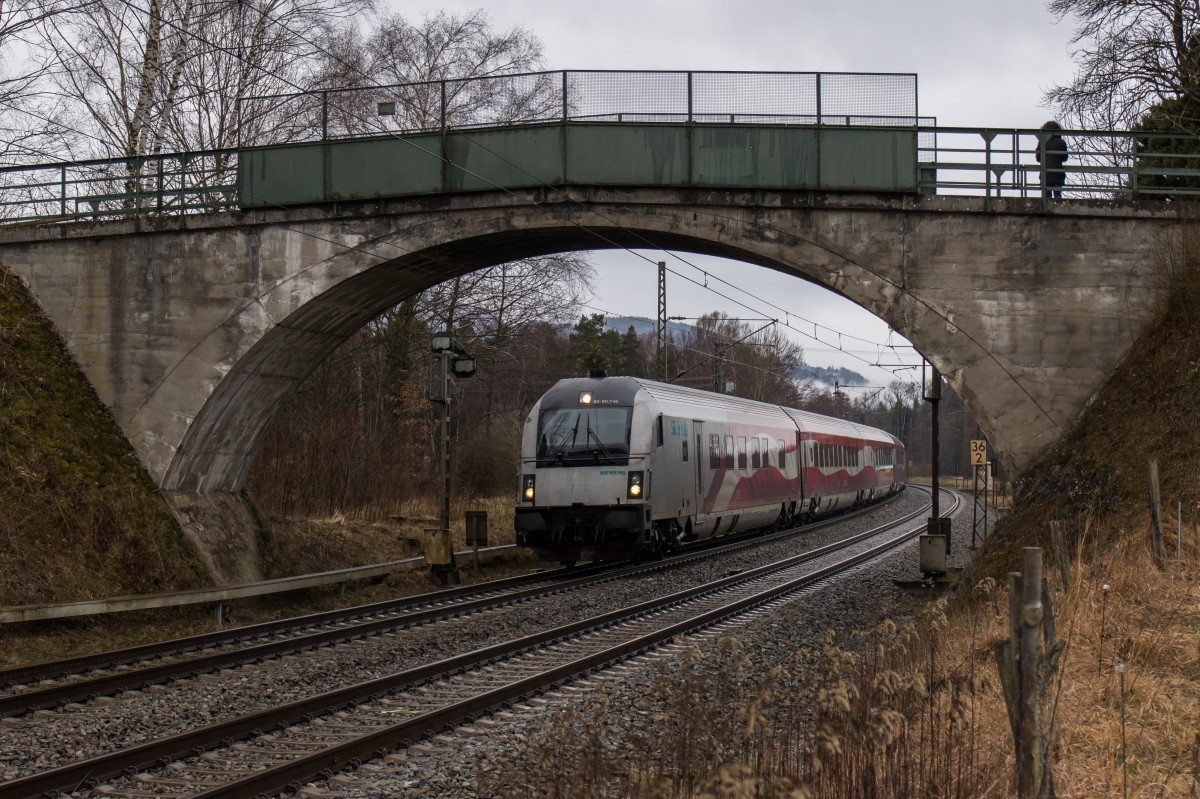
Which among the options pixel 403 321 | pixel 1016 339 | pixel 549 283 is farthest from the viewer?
pixel 549 283

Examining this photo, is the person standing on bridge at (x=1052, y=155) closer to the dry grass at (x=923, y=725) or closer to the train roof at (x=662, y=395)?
the dry grass at (x=923, y=725)

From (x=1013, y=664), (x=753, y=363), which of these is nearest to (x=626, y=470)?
(x=1013, y=664)

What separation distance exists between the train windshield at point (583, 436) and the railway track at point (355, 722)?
4967mm

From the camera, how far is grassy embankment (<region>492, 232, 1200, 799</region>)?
513 centimetres

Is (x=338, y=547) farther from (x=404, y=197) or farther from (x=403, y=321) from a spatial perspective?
(x=403, y=321)

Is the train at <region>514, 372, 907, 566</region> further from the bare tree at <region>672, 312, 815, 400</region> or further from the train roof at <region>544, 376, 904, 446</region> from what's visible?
the bare tree at <region>672, 312, 815, 400</region>

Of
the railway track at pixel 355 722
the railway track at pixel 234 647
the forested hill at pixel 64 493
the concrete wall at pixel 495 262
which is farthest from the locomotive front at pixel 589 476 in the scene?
the forested hill at pixel 64 493

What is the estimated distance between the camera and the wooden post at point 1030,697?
437 cm

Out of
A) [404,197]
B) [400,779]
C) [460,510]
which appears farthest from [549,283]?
[400,779]

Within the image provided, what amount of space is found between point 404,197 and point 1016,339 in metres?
7.85

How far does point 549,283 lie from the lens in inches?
1220

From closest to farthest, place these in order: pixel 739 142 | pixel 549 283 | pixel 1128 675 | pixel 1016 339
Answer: pixel 1128 675 → pixel 1016 339 → pixel 739 142 → pixel 549 283

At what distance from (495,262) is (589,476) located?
3.66 meters

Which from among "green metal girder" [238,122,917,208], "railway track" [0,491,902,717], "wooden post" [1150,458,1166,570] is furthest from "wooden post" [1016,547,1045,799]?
"green metal girder" [238,122,917,208]
